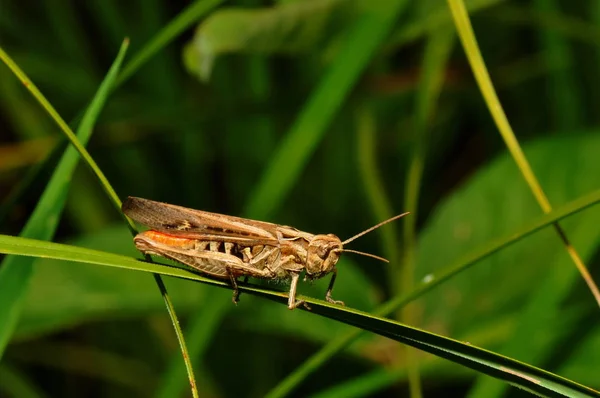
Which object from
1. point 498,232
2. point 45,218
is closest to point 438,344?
point 45,218

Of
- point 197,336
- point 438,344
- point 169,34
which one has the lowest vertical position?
point 438,344

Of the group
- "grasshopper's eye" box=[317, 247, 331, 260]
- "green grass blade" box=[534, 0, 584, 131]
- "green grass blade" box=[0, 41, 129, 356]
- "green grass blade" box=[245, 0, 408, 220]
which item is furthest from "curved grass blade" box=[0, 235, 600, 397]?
"green grass blade" box=[534, 0, 584, 131]

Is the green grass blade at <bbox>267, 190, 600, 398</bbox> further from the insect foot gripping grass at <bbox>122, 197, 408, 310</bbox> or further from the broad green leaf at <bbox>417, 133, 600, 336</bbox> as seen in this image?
the broad green leaf at <bbox>417, 133, 600, 336</bbox>

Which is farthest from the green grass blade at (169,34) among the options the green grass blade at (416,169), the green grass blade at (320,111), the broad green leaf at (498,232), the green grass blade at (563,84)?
the green grass blade at (563,84)

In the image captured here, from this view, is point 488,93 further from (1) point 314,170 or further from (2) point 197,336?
(1) point 314,170

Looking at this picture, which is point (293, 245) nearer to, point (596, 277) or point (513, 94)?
point (596, 277)
